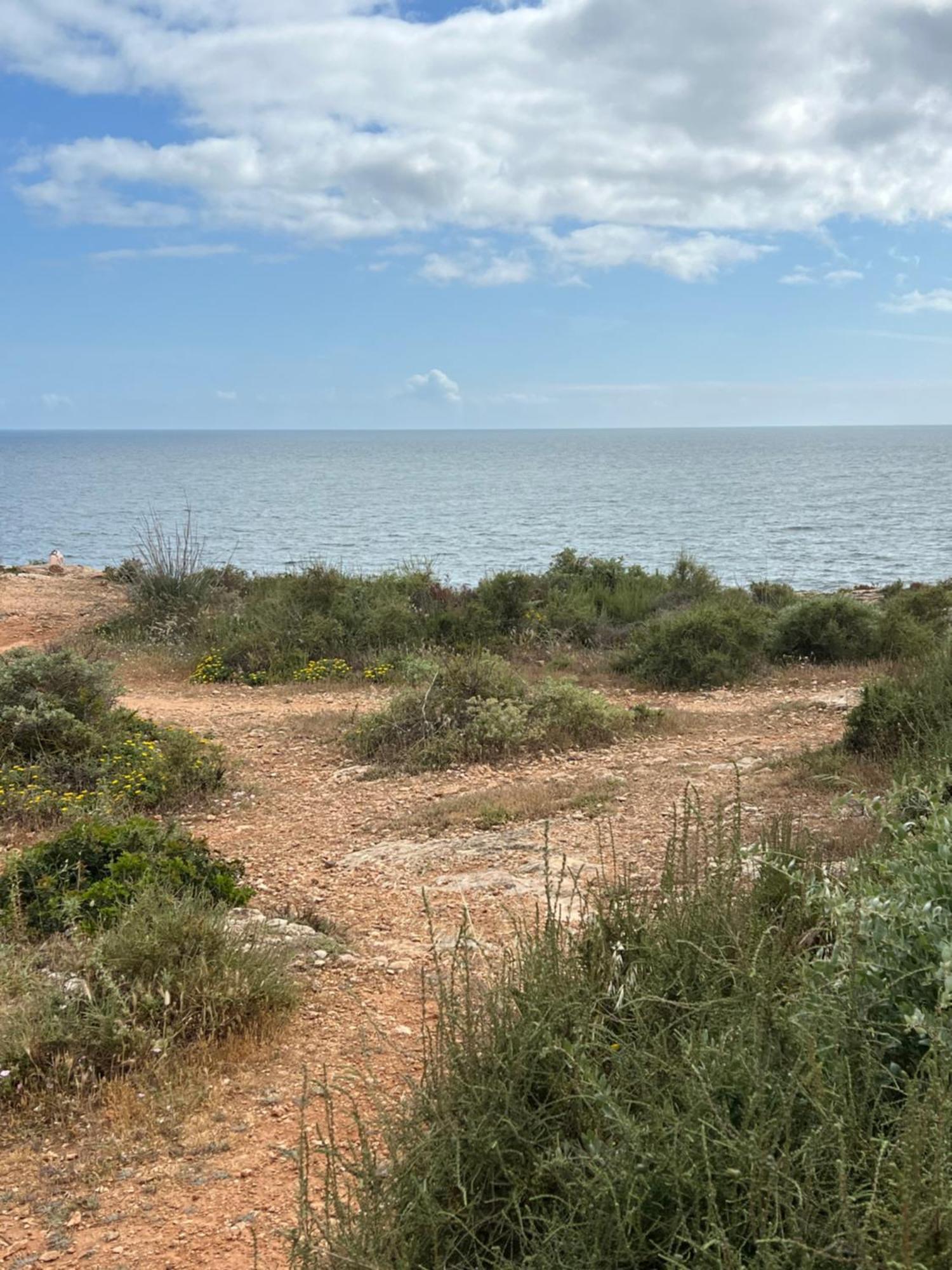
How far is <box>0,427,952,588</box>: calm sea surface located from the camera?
3838cm

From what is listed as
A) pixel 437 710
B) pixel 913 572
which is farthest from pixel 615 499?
pixel 437 710

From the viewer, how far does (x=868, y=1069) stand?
2.38 meters

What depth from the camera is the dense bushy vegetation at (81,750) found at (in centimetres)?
768

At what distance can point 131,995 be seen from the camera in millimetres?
4035

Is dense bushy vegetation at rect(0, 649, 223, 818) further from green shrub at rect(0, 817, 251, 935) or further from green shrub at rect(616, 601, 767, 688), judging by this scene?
green shrub at rect(616, 601, 767, 688)

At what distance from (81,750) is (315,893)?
3493mm

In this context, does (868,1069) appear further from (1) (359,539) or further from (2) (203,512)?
(2) (203,512)

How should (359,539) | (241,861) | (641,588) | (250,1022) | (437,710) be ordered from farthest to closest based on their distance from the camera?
(359,539) → (641,588) → (437,710) → (241,861) → (250,1022)

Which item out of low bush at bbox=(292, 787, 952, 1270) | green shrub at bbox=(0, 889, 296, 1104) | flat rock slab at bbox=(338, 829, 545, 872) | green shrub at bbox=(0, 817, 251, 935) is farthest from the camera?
flat rock slab at bbox=(338, 829, 545, 872)

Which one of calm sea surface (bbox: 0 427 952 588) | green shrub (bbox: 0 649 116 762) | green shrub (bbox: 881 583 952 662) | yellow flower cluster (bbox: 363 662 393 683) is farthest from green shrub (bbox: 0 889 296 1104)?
calm sea surface (bbox: 0 427 952 588)

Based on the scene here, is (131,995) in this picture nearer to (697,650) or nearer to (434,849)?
(434,849)

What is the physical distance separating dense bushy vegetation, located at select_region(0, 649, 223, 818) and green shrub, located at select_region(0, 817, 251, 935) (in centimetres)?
156

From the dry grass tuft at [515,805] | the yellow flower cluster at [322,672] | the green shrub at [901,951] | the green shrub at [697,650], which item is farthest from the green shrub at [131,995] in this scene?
the green shrub at [697,650]

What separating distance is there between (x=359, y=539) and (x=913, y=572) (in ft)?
79.0
